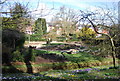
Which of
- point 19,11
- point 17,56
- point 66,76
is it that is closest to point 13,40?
point 17,56

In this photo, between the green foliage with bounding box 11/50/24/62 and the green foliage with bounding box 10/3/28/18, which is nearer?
the green foliage with bounding box 10/3/28/18

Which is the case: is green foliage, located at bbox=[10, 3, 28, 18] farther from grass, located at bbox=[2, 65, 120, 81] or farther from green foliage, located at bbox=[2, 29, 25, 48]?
green foliage, located at bbox=[2, 29, 25, 48]

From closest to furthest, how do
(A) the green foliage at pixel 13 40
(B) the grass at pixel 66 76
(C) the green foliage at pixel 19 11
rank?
1. (C) the green foliage at pixel 19 11
2. (B) the grass at pixel 66 76
3. (A) the green foliage at pixel 13 40

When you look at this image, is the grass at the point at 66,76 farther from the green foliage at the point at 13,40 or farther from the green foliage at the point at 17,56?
the green foliage at the point at 13,40

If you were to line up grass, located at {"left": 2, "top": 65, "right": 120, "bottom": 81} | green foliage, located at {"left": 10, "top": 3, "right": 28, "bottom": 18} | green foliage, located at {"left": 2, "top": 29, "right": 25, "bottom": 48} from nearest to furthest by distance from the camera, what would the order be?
green foliage, located at {"left": 10, "top": 3, "right": 28, "bottom": 18} < grass, located at {"left": 2, "top": 65, "right": 120, "bottom": 81} < green foliage, located at {"left": 2, "top": 29, "right": 25, "bottom": 48}

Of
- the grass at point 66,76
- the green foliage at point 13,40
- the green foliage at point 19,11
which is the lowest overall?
the grass at point 66,76

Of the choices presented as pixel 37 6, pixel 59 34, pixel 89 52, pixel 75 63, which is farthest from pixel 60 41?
pixel 37 6

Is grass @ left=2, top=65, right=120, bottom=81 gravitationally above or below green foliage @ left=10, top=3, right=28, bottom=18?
below

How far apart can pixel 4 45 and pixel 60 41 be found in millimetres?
10758

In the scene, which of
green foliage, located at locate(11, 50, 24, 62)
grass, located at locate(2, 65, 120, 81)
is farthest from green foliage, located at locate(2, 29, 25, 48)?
grass, located at locate(2, 65, 120, 81)

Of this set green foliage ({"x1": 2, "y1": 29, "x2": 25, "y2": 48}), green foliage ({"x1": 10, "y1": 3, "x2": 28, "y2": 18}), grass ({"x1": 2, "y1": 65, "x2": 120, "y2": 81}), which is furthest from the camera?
green foliage ({"x1": 2, "y1": 29, "x2": 25, "y2": 48})

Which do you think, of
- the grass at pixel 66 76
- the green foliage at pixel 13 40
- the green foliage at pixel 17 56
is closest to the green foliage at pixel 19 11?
the grass at pixel 66 76

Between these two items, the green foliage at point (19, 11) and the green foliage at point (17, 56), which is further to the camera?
the green foliage at point (17, 56)

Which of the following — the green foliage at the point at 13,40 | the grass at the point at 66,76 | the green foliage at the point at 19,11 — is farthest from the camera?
the green foliage at the point at 13,40
